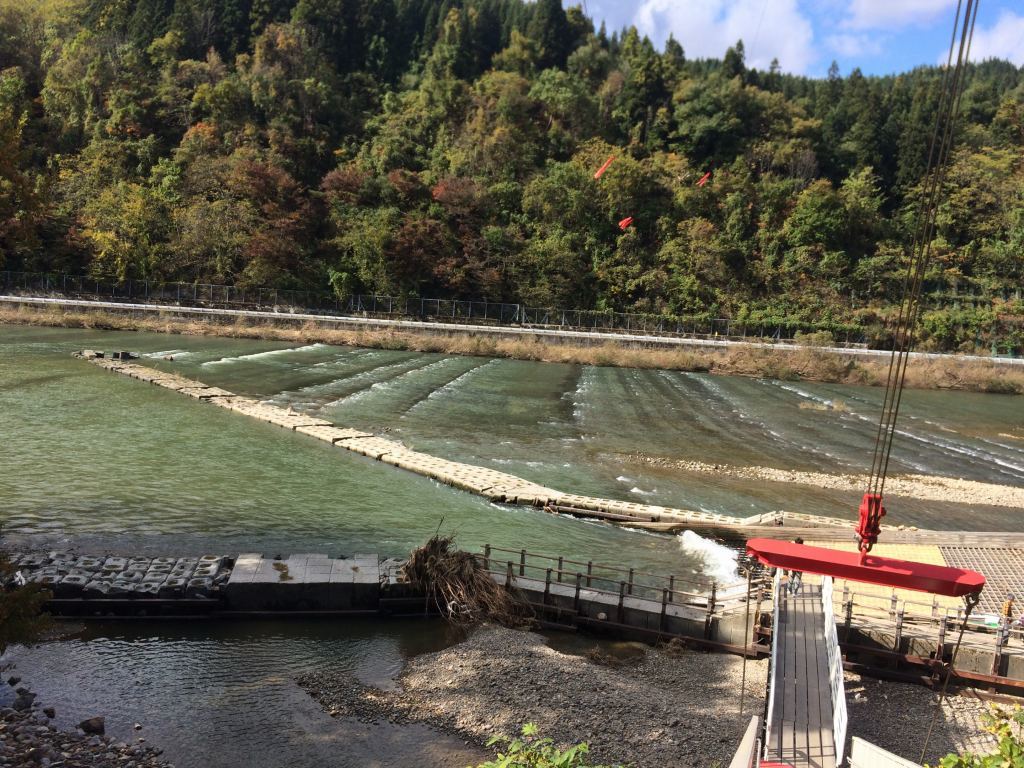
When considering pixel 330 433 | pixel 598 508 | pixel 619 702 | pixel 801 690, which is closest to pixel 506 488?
pixel 598 508

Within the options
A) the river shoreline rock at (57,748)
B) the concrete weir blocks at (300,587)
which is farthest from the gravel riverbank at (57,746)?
the concrete weir blocks at (300,587)

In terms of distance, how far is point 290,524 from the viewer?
17.6 meters

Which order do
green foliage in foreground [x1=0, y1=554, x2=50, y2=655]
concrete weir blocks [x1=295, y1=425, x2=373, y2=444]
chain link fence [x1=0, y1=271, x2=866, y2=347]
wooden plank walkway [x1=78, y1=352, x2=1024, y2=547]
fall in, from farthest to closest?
chain link fence [x1=0, y1=271, x2=866, y2=347] → concrete weir blocks [x1=295, y1=425, x2=373, y2=444] → wooden plank walkway [x1=78, y1=352, x2=1024, y2=547] → green foliage in foreground [x1=0, y1=554, x2=50, y2=655]

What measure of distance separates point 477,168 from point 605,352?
105 ft

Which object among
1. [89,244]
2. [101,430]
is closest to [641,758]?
[101,430]

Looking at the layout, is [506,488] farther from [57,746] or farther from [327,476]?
[57,746]

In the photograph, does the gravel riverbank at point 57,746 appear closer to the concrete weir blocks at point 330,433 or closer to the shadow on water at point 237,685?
the shadow on water at point 237,685

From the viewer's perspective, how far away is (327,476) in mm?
21844

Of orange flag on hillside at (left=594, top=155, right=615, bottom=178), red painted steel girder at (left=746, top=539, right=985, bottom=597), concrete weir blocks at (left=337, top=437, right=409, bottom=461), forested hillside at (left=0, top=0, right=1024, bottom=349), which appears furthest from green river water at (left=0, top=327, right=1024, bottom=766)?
orange flag on hillside at (left=594, top=155, right=615, bottom=178)

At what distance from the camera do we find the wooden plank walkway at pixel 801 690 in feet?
29.5

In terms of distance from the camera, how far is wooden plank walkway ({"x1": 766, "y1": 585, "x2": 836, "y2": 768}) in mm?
8977

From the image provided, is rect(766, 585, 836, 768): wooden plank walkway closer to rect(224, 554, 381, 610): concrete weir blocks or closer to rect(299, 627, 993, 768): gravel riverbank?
rect(299, 627, 993, 768): gravel riverbank

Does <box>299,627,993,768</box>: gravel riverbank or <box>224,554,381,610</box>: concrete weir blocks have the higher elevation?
<box>224,554,381,610</box>: concrete weir blocks

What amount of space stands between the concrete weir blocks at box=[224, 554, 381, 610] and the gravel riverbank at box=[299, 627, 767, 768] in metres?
1.97
